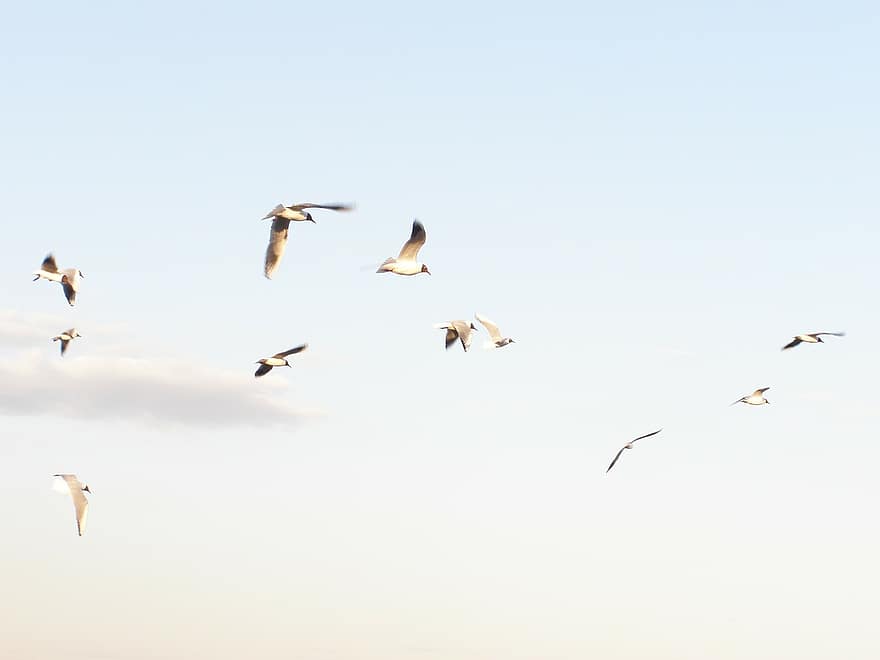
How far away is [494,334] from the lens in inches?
3199

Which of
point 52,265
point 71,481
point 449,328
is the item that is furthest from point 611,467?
point 52,265

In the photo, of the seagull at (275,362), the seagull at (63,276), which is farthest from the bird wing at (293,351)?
the seagull at (63,276)

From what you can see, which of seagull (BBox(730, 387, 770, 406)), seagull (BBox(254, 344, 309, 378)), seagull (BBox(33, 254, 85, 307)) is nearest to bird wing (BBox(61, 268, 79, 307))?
seagull (BBox(33, 254, 85, 307))

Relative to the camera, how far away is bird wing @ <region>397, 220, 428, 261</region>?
70375 millimetres

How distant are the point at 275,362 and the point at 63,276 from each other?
50.4ft

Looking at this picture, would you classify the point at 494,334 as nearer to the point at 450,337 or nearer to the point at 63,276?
the point at 450,337

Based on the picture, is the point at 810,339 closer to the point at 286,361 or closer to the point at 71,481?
the point at 286,361

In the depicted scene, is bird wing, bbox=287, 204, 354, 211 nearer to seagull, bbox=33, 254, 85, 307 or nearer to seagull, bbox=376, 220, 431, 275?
seagull, bbox=376, 220, 431, 275

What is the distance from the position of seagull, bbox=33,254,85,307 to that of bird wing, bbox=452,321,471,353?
850 inches

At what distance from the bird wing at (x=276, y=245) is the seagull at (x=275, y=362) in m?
4.76

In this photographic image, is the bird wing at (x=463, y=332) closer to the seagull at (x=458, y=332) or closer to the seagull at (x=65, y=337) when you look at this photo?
the seagull at (x=458, y=332)

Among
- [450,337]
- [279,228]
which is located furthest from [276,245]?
[450,337]

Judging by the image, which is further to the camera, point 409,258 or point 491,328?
point 491,328

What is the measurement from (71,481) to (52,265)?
854 inches
